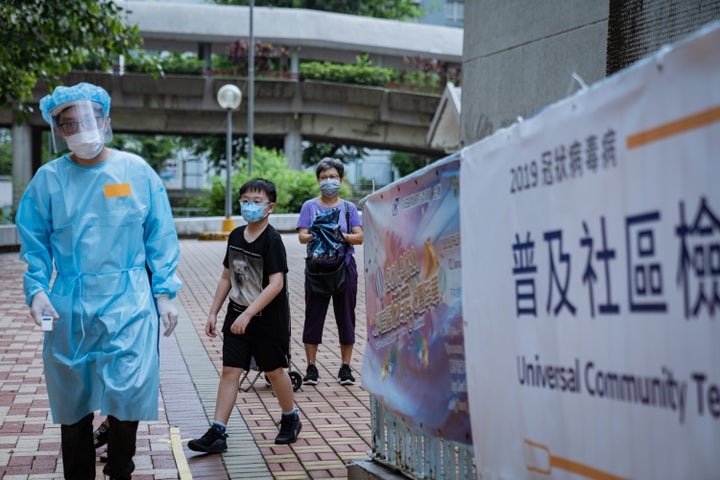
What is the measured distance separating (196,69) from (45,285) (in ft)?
112

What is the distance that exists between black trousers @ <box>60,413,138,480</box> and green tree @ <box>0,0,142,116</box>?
528 inches

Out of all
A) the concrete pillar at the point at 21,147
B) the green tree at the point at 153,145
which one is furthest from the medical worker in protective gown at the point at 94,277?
the green tree at the point at 153,145

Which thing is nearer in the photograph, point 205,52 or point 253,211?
point 253,211

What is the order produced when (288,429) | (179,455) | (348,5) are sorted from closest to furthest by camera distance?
(179,455)
(288,429)
(348,5)

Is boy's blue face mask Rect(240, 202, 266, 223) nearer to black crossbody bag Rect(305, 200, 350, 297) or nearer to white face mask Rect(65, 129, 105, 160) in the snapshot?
white face mask Rect(65, 129, 105, 160)

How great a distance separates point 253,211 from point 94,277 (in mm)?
1537

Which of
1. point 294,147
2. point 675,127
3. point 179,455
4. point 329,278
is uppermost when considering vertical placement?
point 294,147

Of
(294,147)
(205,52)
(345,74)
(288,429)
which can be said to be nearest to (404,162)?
(205,52)

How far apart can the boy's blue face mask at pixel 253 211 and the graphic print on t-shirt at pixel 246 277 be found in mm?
208

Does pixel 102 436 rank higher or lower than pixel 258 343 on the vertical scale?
lower

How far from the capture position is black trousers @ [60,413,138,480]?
16.3ft

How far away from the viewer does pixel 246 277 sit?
6258 mm

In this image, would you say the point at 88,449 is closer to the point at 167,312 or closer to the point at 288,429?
the point at 167,312

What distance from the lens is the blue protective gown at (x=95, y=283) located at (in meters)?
4.84
